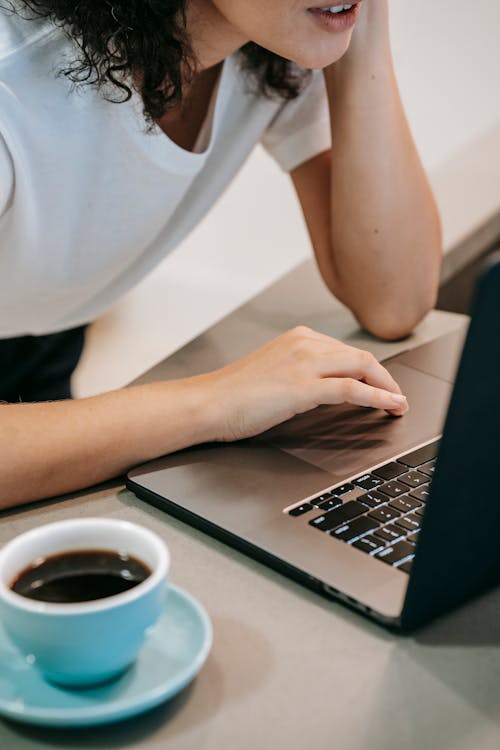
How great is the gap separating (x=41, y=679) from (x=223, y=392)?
0.35 m

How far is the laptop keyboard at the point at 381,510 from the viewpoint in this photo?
2.22 feet

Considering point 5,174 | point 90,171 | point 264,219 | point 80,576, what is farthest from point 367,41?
point 264,219

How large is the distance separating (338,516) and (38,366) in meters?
0.76

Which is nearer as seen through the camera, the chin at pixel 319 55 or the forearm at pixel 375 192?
the chin at pixel 319 55

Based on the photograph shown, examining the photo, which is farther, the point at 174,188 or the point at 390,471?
the point at 174,188

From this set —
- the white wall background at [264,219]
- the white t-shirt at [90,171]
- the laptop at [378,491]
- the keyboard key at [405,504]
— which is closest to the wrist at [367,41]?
the white t-shirt at [90,171]

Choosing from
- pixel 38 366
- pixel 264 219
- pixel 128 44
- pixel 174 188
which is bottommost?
pixel 38 366

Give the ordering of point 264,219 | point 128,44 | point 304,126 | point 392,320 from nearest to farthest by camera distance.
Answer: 1. point 128,44
2. point 392,320
3. point 304,126
4. point 264,219

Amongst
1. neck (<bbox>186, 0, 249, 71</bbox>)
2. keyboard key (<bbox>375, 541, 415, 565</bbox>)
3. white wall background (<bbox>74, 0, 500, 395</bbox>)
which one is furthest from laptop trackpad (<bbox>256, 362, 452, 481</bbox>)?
white wall background (<bbox>74, 0, 500, 395</bbox>)

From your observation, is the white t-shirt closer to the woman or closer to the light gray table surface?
the woman

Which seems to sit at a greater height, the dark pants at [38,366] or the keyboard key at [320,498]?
the keyboard key at [320,498]

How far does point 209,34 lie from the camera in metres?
1.09

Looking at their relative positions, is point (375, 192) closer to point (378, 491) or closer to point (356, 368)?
point (356, 368)

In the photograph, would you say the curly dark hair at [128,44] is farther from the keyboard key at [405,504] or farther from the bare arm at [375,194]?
the keyboard key at [405,504]
